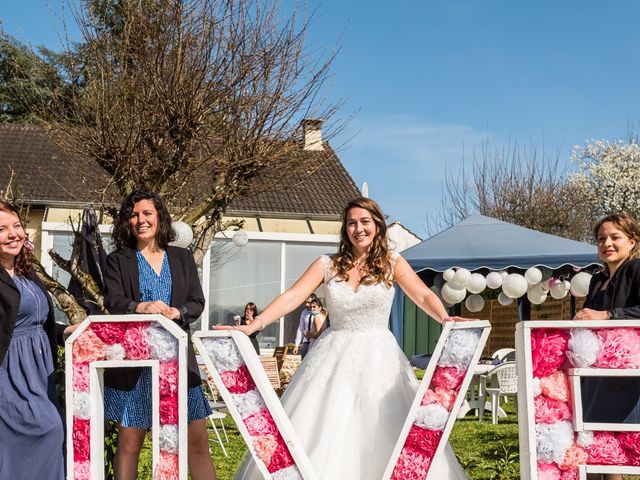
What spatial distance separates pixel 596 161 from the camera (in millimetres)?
36031

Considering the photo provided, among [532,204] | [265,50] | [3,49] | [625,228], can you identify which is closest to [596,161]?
[532,204]

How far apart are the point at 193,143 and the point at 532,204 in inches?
857

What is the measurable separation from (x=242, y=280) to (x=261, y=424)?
603 inches

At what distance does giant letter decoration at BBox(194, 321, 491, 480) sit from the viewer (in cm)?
383

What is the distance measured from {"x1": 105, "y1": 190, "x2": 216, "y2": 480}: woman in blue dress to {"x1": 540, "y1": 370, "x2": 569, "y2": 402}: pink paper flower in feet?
6.01

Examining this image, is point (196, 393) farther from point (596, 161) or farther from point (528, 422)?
point (596, 161)

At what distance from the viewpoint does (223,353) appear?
155 inches

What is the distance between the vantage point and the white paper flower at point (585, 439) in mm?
3779

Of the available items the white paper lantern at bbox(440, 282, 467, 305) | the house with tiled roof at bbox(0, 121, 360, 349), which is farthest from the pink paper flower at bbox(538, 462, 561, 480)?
the house with tiled roof at bbox(0, 121, 360, 349)

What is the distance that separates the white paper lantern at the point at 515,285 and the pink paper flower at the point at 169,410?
9448 millimetres

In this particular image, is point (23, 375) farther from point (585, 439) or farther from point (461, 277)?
point (461, 277)

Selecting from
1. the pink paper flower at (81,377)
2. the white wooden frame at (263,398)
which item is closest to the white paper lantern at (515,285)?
the white wooden frame at (263,398)

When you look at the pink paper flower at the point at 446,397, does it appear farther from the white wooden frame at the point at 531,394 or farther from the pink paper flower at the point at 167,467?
the pink paper flower at the point at 167,467

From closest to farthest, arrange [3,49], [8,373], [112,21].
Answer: [8,373] < [112,21] < [3,49]
